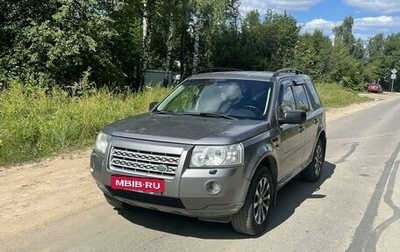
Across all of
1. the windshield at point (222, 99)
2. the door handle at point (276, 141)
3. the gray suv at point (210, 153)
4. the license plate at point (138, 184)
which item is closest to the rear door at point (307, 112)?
the gray suv at point (210, 153)

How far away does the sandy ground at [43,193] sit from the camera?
491 centimetres

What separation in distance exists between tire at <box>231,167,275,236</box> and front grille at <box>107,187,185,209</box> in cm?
69

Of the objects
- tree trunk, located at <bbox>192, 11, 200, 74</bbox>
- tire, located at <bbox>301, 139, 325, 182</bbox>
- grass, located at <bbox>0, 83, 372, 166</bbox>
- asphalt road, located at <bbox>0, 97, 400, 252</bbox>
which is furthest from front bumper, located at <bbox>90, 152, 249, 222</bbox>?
tree trunk, located at <bbox>192, 11, 200, 74</bbox>

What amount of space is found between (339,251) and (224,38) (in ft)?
109

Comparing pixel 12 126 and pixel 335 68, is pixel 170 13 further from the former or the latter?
pixel 335 68

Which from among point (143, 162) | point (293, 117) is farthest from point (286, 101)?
point (143, 162)

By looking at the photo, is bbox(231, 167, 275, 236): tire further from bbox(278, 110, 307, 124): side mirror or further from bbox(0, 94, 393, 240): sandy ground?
bbox(0, 94, 393, 240): sandy ground

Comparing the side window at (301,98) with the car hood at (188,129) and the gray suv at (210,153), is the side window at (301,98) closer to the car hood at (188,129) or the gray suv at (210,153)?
the gray suv at (210,153)

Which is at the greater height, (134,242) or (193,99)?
(193,99)

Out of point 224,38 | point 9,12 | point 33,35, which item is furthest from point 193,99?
point 224,38

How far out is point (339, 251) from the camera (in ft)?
14.6

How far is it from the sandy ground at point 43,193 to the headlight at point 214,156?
1.91m

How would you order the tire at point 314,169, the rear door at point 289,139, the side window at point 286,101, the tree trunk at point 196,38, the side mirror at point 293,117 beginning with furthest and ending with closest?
the tree trunk at point 196,38, the tire at point 314,169, the side window at point 286,101, the rear door at point 289,139, the side mirror at point 293,117

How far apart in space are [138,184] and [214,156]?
762 millimetres
